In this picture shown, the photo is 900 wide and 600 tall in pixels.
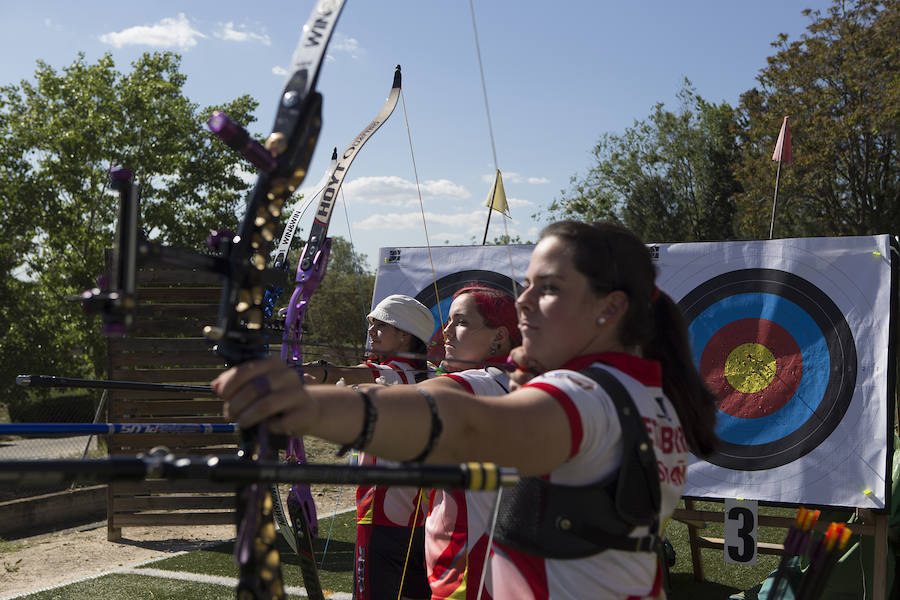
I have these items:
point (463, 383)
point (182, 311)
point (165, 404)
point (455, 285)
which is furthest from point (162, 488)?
point (463, 383)

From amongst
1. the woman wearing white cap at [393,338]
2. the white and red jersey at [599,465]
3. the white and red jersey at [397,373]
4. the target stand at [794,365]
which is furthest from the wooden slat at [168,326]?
the white and red jersey at [599,465]

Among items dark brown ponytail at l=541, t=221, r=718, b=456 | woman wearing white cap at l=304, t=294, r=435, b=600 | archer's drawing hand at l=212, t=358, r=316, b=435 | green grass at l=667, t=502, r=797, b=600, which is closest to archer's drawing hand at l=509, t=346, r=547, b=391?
dark brown ponytail at l=541, t=221, r=718, b=456

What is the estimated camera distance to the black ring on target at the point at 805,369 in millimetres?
4430

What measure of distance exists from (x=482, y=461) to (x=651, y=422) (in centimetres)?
30

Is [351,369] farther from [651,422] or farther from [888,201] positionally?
[888,201]

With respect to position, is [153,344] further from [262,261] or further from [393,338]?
[262,261]

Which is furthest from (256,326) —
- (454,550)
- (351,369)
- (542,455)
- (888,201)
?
(888,201)

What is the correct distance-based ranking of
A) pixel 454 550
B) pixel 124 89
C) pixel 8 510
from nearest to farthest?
1. pixel 454 550
2. pixel 8 510
3. pixel 124 89

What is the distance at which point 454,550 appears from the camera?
7.13 feet

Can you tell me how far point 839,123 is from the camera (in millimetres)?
15594

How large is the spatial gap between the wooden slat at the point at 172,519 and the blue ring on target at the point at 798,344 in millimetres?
3775

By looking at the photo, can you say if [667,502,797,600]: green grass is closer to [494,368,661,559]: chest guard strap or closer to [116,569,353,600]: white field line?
[116,569,353,600]: white field line

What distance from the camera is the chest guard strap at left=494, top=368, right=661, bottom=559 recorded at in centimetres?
116

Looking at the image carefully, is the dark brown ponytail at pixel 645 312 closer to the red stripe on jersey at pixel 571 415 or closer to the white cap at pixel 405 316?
the red stripe on jersey at pixel 571 415
